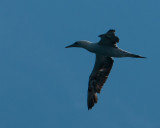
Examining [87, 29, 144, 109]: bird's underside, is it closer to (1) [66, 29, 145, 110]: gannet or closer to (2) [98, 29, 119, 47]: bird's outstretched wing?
(1) [66, 29, 145, 110]: gannet

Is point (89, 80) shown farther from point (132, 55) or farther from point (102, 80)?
point (132, 55)

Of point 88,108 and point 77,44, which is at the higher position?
point 77,44

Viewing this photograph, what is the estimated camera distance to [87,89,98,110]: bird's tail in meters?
34.9

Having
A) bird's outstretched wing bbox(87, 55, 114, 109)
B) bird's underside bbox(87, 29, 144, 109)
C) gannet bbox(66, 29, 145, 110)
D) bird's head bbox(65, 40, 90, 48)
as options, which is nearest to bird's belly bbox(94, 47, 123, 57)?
→ gannet bbox(66, 29, 145, 110)

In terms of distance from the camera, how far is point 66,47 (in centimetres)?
3541

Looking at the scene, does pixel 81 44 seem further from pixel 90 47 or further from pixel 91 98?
pixel 91 98

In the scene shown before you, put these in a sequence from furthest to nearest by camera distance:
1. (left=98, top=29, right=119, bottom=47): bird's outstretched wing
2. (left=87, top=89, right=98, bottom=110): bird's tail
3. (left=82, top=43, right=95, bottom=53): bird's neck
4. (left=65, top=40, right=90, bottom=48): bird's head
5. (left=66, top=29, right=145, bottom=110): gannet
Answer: (left=87, top=89, right=98, bottom=110): bird's tail, (left=65, top=40, right=90, bottom=48): bird's head, (left=82, top=43, right=95, bottom=53): bird's neck, (left=66, top=29, right=145, bottom=110): gannet, (left=98, top=29, right=119, bottom=47): bird's outstretched wing

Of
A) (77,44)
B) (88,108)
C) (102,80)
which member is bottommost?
(88,108)

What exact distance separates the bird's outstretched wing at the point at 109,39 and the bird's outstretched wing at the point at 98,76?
99.2 inches

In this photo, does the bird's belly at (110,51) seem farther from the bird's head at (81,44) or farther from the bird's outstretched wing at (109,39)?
the bird's head at (81,44)

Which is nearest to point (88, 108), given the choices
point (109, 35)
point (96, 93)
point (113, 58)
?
point (96, 93)

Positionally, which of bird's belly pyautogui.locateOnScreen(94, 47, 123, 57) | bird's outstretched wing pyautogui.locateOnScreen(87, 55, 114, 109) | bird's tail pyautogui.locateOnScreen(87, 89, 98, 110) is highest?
bird's belly pyautogui.locateOnScreen(94, 47, 123, 57)

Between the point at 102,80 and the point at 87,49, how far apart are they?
360 cm

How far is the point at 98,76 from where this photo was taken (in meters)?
35.2
